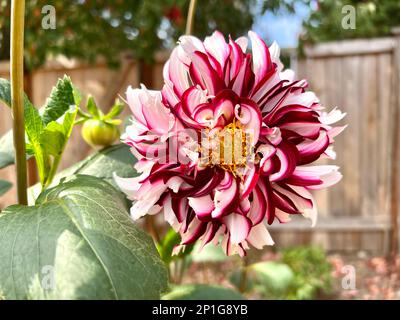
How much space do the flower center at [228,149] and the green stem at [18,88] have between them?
6.0 inches

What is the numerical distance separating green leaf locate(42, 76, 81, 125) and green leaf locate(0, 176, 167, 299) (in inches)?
6.1

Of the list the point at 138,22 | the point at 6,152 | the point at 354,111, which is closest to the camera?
the point at 6,152

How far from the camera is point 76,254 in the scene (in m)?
0.34

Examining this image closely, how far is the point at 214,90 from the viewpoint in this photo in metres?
0.40

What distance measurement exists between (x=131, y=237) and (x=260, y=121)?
121mm

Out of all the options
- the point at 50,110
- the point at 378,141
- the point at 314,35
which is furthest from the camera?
the point at 378,141

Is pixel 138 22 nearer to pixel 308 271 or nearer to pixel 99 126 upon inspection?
pixel 308 271

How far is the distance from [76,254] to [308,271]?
218 centimetres

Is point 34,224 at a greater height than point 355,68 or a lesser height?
lesser

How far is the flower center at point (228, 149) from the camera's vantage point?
39cm

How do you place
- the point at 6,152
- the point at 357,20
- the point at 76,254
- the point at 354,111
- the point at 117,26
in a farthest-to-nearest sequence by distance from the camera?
the point at 354,111, the point at 357,20, the point at 117,26, the point at 6,152, the point at 76,254

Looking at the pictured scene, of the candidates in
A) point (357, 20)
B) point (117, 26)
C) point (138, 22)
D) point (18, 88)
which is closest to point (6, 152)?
point (18, 88)

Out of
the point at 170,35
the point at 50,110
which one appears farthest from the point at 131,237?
the point at 170,35
